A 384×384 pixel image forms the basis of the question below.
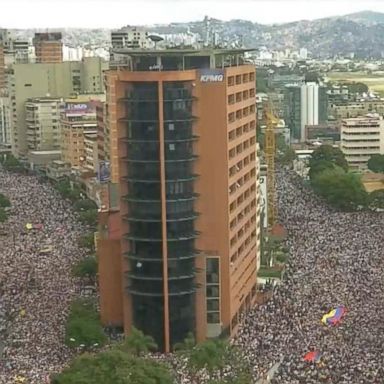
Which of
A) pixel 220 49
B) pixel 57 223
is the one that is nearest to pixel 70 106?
pixel 57 223

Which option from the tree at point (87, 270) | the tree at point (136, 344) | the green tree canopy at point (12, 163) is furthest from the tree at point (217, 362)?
the green tree canopy at point (12, 163)

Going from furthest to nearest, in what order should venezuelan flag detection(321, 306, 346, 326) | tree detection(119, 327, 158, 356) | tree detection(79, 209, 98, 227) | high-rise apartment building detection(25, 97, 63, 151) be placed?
high-rise apartment building detection(25, 97, 63, 151) → tree detection(79, 209, 98, 227) → venezuelan flag detection(321, 306, 346, 326) → tree detection(119, 327, 158, 356)

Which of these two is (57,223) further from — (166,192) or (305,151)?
(305,151)

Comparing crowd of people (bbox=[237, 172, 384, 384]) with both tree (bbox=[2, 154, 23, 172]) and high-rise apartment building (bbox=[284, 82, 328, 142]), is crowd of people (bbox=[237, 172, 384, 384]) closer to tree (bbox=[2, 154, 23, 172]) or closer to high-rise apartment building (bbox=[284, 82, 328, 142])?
tree (bbox=[2, 154, 23, 172])

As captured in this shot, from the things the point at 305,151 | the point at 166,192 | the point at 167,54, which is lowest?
the point at 305,151

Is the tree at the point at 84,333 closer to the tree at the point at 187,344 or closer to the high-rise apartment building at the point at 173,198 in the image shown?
the high-rise apartment building at the point at 173,198

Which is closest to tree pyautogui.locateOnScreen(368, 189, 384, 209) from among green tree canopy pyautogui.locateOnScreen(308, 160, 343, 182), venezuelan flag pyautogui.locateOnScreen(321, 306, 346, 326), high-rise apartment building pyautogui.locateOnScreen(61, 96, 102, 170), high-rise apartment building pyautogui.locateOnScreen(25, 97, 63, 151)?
green tree canopy pyautogui.locateOnScreen(308, 160, 343, 182)
